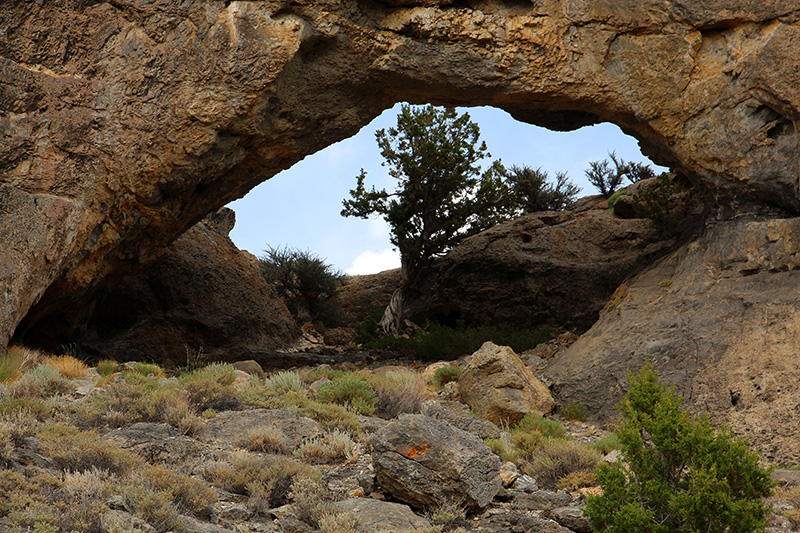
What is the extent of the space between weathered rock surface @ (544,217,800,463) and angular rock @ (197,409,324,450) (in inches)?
175

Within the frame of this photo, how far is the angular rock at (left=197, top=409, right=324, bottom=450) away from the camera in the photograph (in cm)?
741

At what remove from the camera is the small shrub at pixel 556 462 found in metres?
7.23

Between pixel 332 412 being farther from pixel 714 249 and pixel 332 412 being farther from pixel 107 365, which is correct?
pixel 714 249

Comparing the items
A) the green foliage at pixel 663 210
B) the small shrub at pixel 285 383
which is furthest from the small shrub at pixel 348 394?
the green foliage at pixel 663 210

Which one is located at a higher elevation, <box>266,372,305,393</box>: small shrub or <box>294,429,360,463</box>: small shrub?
<box>266,372,305,393</box>: small shrub

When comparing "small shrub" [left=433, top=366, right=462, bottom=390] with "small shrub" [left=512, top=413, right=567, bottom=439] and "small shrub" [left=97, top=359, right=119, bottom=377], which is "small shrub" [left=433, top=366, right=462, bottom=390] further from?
"small shrub" [left=97, top=359, right=119, bottom=377]

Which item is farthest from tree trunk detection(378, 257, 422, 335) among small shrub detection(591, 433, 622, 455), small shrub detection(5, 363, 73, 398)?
small shrub detection(5, 363, 73, 398)

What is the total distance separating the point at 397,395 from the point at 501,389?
4.62 ft

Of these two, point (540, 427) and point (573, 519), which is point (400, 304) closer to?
point (540, 427)

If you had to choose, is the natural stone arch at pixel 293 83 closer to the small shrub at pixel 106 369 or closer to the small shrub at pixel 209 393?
the small shrub at pixel 106 369

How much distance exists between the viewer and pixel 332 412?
27.3 feet

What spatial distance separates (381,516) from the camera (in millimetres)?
5617

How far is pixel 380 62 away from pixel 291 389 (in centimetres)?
503

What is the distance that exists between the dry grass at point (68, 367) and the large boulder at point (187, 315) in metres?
3.40
